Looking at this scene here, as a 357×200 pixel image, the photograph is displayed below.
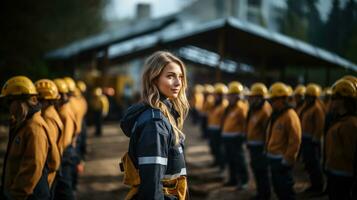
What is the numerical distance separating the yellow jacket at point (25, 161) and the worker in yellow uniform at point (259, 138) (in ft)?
14.7

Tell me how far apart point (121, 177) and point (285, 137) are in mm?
4798

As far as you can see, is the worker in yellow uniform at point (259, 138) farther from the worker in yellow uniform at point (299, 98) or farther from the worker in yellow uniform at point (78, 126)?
the worker in yellow uniform at point (78, 126)

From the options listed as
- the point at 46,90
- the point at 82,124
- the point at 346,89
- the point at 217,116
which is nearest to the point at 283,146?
the point at 346,89

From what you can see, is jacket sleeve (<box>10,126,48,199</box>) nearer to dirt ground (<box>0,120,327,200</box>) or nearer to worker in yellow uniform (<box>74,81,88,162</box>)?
dirt ground (<box>0,120,327,200</box>)

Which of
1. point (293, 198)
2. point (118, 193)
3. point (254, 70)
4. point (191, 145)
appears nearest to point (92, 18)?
point (254, 70)

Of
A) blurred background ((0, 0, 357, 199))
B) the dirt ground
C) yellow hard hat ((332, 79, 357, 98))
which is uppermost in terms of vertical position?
blurred background ((0, 0, 357, 199))

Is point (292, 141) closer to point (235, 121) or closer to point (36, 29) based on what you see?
point (235, 121)

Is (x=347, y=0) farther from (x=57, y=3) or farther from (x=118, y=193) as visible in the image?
(x=57, y=3)

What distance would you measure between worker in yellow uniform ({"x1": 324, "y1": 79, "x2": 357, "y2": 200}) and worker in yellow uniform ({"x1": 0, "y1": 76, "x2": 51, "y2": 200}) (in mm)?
3659

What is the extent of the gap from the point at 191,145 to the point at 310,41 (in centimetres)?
717

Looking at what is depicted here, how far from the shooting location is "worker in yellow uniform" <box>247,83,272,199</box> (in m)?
7.24

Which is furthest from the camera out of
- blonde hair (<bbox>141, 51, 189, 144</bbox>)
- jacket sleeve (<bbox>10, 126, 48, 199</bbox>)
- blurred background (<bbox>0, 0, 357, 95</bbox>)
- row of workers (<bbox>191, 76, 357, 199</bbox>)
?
blurred background (<bbox>0, 0, 357, 95</bbox>)

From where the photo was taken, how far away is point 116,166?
10664 mm

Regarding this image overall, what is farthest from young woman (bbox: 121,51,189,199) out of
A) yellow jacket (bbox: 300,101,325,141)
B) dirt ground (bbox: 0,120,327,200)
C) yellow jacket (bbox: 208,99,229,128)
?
yellow jacket (bbox: 208,99,229,128)
